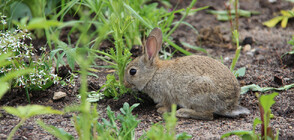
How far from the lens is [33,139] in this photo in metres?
3.29

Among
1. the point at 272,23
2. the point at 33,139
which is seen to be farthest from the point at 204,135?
the point at 272,23

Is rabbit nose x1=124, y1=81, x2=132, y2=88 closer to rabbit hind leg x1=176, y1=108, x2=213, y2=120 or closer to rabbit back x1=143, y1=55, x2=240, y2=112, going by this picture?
rabbit back x1=143, y1=55, x2=240, y2=112

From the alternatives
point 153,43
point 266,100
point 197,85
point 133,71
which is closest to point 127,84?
point 133,71

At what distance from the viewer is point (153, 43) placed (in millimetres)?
4516

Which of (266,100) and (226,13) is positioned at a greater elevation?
(226,13)

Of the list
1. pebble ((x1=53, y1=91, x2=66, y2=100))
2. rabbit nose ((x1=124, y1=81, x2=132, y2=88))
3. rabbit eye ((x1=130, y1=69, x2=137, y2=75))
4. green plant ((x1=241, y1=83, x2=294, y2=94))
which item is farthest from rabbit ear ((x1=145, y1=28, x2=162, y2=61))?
green plant ((x1=241, y1=83, x2=294, y2=94))

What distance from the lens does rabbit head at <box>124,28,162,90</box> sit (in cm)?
457

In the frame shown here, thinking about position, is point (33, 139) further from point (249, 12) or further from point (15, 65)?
point (249, 12)

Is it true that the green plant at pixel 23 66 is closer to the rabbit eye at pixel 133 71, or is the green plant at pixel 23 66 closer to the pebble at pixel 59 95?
the pebble at pixel 59 95

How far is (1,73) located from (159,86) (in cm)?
182

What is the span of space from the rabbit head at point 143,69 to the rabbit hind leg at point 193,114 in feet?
2.02

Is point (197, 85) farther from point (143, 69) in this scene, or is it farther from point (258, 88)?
point (258, 88)

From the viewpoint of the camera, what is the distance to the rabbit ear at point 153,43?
14.6 ft

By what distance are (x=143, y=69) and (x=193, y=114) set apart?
0.86 metres
